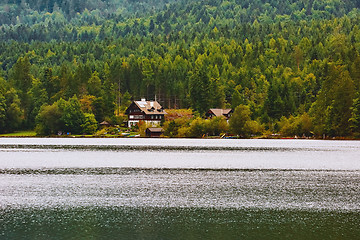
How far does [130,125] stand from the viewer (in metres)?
186

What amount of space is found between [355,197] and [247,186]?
390 inches

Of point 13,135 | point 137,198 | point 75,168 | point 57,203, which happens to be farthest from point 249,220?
point 13,135

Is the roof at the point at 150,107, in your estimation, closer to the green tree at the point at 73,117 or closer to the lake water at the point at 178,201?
the green tree at the point at 73,117

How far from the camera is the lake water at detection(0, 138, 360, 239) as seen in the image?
30.5m

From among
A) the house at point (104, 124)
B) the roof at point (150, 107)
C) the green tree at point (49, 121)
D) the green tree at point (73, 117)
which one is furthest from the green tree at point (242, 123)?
the green tree at point (49, 121)

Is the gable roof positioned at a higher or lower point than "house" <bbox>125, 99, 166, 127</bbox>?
lower

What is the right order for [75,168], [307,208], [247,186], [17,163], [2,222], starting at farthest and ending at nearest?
[17,163] < [75,168] < [247,186] < [307,208] < [2,222]

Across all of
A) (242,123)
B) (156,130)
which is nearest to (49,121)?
(156,130)

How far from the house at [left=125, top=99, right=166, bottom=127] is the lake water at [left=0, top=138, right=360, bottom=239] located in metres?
118

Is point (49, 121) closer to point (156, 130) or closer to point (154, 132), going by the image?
point (154, 132)

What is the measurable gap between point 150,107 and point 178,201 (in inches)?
5910

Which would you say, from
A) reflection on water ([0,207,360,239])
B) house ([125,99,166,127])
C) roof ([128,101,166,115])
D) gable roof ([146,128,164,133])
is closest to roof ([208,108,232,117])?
gable roof ([146,128,164,133])

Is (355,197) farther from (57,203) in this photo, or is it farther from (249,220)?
(57,203)

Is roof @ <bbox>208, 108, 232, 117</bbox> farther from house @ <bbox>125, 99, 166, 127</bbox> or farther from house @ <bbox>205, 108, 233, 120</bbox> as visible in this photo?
house @ <bbox>125, 99, 166, 127</bbox>
